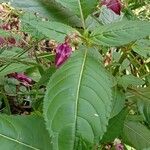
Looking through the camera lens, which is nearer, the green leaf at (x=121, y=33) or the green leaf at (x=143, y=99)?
the green leaf at (x=121, y=33)

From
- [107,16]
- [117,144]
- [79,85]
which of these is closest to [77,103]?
[79,85]

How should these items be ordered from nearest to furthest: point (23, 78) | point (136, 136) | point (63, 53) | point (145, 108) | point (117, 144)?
point (63, 53), point (145, 108), point (136, 136), point (117, 144), point (23, 78)

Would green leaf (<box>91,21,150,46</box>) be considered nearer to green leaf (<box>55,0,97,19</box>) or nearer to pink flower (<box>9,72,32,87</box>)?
green leaf (<box>55,0,97,19</box>)

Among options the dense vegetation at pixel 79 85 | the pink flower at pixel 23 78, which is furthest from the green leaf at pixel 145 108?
the pink flower at pixel 23 78

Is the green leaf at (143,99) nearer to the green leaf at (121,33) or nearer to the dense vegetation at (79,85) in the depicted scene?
the dense vegetation at (79,85)

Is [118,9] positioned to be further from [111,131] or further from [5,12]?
[5,12]

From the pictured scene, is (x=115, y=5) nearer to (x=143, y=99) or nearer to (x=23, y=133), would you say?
(x=143, y=99)

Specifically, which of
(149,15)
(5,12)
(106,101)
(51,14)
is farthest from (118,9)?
(149,15)
